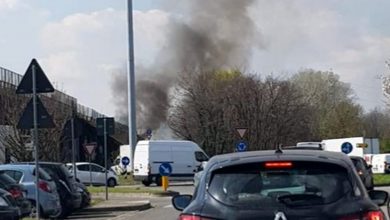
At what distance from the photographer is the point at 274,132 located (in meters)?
66.0

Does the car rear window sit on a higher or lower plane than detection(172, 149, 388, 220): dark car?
higher

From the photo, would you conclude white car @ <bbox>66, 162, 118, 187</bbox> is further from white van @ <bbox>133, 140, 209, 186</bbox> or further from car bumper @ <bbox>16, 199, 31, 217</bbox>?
car bumper @ <bbox>16, 199, 31, 217</bbox>

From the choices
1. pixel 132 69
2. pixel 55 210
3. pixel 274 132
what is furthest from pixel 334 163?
pixel 274 132

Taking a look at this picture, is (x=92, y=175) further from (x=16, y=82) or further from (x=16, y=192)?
(x=16, y=192)

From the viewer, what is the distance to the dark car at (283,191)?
7457 millimetres

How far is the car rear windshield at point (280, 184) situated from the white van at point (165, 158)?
42.7 metres

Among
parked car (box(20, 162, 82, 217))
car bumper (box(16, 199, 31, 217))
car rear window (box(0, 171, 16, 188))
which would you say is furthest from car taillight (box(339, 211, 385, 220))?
parked car (box(20, 162, 82, 217))

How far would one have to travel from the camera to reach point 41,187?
23.4 meters

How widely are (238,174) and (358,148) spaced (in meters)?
41.9

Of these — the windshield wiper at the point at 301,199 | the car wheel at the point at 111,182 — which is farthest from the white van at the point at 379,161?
the windshield wiper at the point at 301,199

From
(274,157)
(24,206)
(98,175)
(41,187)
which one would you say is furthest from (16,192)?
(98,175)

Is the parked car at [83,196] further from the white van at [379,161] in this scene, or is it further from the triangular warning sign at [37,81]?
the white van at [379,161]

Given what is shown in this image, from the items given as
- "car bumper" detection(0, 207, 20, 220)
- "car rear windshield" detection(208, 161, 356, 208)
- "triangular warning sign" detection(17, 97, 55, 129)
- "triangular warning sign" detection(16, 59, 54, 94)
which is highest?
"triangular warning sign" detection(16, 59, 54, 94)

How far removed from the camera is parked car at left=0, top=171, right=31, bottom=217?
21.3 metres
